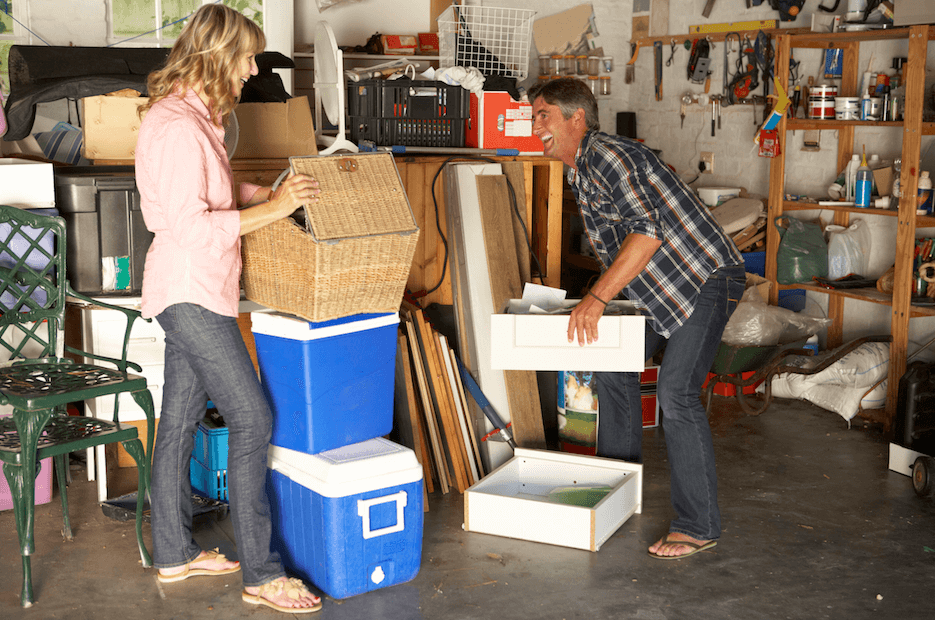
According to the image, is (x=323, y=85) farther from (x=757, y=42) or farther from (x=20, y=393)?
(x=757, y=42)

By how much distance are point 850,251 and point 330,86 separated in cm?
288

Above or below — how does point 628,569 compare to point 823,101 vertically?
below

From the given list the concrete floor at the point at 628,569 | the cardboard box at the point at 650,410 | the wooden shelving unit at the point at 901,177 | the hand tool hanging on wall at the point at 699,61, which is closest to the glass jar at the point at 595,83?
the hand tool hanging on wall at the point at 699,61

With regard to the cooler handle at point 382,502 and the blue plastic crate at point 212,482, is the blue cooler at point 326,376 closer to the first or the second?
the cooler handle at point 382,502

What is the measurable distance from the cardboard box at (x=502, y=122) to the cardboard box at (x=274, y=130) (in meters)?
0.75

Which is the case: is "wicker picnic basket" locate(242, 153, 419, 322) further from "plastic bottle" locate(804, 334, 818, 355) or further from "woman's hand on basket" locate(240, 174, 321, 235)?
"plastic bottle" locate(804, 334, 818, 355)

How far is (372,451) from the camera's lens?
2.79m

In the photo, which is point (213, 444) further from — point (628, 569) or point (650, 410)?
point (650, 410)

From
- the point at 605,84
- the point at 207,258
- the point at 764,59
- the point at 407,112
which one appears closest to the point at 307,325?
the point at 207,258

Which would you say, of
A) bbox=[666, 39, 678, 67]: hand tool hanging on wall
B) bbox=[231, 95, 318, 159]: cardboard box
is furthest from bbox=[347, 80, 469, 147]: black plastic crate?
bbox=[666, 39, 678, 67]: hand tool hanging on wall

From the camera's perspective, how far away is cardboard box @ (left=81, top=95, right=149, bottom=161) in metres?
3.62

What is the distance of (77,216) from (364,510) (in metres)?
1.68

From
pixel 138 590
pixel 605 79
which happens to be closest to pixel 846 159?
pixel 605 79

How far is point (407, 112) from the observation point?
4.13 meters
